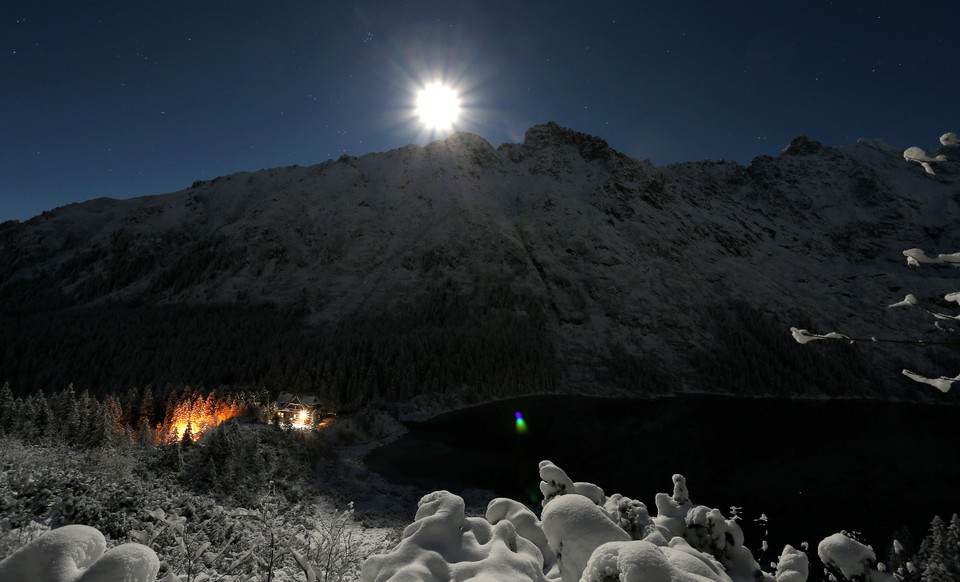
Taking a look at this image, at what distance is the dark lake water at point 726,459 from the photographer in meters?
52.2

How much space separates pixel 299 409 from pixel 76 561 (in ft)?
253

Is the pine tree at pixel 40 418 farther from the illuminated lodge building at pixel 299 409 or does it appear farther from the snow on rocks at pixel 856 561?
the snow on rocks at pixel 856 561

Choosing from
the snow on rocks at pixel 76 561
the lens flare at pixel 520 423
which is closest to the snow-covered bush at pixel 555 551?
the snow on rocks at pixel 76 561

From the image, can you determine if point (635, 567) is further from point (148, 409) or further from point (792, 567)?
point (148, 409)

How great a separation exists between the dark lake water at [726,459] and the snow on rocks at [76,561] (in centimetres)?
4772

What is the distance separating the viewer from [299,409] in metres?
75.8

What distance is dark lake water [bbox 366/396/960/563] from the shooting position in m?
52.2

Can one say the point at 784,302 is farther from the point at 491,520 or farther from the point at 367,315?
the point at 491,520

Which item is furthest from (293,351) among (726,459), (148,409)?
(726,459)

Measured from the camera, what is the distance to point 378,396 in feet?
303

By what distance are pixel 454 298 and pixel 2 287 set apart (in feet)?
665

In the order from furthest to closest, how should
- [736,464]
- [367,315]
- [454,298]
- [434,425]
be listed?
1. [454,298]
2. [367,315]
3. [434,425]
4. [736,464]

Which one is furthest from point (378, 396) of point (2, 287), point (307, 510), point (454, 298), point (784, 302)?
point (2, 287)

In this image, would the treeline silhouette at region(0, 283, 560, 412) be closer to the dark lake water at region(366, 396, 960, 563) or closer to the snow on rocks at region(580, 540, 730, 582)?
the dark lake water at region(366, 396, 960, 563)
